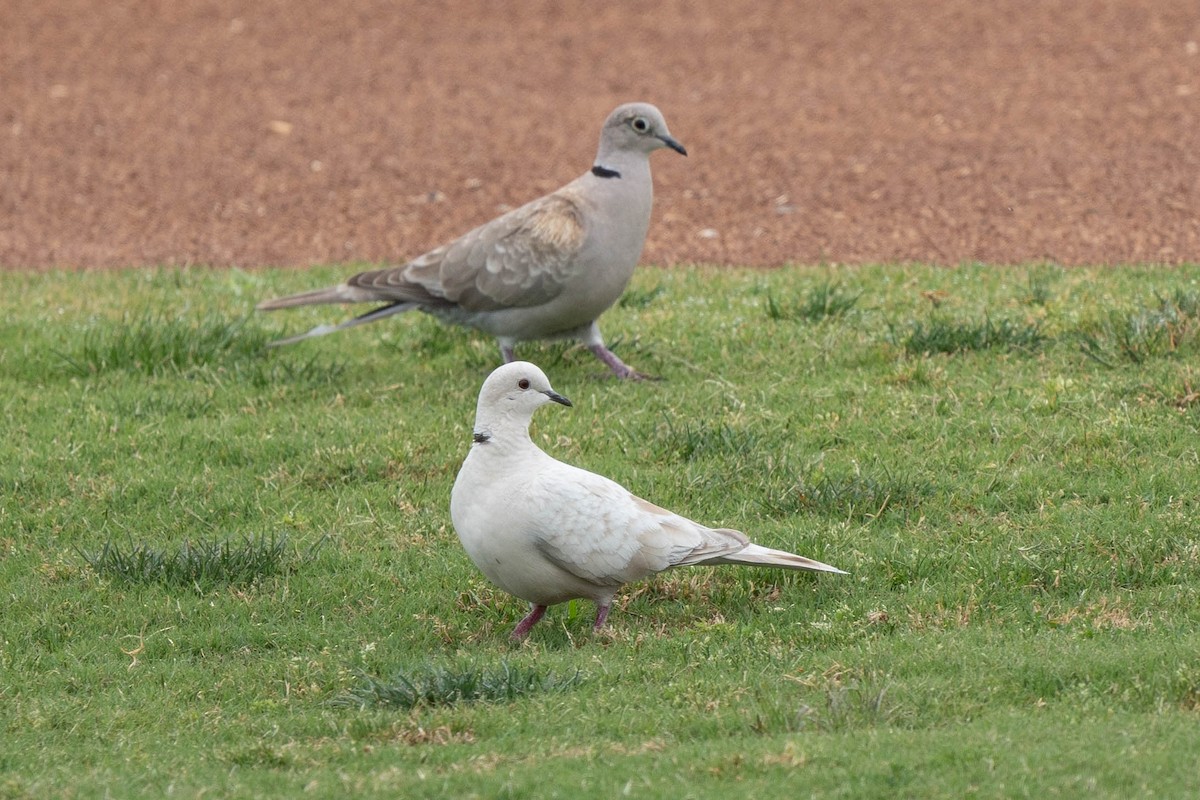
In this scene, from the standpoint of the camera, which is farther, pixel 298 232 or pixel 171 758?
pixel 298 232

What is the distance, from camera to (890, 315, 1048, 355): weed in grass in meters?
8.21

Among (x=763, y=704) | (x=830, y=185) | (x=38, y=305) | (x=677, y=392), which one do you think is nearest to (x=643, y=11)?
(x=830, y=185)

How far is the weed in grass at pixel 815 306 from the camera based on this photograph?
8.95 m

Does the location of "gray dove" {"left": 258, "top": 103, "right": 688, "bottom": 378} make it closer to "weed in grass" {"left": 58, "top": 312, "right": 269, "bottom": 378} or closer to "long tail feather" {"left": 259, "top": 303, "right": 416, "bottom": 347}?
"long tail feather" {"left": 259, "top": 303, "right": 416, "bottom": 347}

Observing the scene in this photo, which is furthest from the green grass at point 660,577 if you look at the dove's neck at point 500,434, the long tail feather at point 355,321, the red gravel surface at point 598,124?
the red gravel surface at point 598,124

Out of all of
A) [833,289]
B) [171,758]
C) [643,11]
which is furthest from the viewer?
[643,11]

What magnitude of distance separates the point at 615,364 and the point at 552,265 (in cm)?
61

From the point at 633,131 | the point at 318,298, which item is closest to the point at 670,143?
the point at 633,131

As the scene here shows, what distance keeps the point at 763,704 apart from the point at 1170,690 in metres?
1.16

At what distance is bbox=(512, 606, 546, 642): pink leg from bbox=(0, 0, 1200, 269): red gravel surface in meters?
5.64

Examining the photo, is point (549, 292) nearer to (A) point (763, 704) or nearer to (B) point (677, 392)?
(B) point (677, 392)

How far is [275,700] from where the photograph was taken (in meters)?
5.11

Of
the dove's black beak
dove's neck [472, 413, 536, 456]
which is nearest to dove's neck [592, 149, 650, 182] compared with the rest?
the dove's black beak

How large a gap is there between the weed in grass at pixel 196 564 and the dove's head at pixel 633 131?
11.5ft
